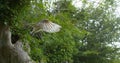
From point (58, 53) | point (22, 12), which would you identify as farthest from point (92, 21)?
point (22, 12)

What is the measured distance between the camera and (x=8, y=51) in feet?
11.0

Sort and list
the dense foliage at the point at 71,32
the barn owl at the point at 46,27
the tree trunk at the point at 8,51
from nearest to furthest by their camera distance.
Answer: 1. the tree trunk at the point at 8,51
2. the barn owl at the point at 46,27
3. the dense foliage at the point at 71,32

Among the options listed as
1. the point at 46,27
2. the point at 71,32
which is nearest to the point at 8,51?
the point at 46,27

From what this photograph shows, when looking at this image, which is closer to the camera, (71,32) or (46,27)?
(46,27)

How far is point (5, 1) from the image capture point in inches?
124

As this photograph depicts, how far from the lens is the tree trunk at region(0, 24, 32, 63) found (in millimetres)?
3327

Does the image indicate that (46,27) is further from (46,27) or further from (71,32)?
(71,32)

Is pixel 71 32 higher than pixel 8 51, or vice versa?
pixel 71 32

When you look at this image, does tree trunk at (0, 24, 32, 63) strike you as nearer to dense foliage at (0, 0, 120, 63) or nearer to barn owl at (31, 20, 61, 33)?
dense foliage at (0, 0, 120, 63)

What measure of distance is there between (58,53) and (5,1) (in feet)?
10.3

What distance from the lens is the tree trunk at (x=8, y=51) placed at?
333 cm

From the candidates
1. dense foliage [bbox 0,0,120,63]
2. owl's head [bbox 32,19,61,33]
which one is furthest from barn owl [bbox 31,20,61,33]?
dense foliage [bbox 0,0,120,63]

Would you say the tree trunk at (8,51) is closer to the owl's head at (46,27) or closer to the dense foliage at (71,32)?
the dense foliage at (71,32)

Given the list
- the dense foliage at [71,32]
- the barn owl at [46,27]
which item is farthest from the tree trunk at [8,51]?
the barn owl at [46,27]
